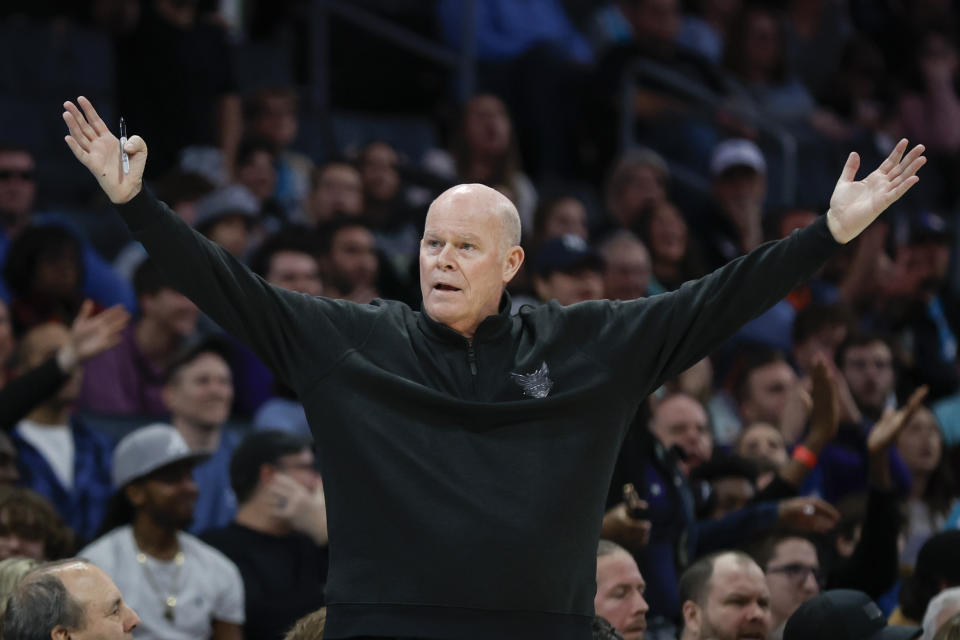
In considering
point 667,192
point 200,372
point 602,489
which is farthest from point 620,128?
Answer: point 602,489

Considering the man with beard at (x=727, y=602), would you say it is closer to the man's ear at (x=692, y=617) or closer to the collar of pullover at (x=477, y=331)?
the man's ear at (x=692, y=617)

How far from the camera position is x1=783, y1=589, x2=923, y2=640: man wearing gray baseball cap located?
15.4 ft

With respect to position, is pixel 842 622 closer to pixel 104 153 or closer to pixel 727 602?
pixel 727 602

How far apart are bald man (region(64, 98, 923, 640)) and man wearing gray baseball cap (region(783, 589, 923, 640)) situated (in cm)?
140

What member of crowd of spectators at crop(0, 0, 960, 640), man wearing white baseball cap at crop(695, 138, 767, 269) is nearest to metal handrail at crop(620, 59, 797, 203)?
crowd of spectators at crop(0, 0, 960, 640)

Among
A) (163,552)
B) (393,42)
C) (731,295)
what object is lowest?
(163,552)

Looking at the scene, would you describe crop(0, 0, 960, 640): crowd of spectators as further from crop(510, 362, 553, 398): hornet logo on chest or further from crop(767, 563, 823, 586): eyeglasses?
crop(510, 362, 553, 398): hornet logo on chest

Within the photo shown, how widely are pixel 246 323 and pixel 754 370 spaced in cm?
478

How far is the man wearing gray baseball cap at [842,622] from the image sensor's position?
4.68m

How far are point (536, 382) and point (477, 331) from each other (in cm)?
19

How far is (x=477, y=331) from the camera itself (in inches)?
142

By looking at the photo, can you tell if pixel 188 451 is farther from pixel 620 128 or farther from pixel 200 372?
pixel 620 128

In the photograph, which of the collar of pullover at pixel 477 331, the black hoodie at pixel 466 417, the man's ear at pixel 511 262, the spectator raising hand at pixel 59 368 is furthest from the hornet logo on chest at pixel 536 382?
the spectator raising hand at pixel 59 368

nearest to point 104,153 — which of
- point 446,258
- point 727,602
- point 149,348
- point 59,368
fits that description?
point 446,258
